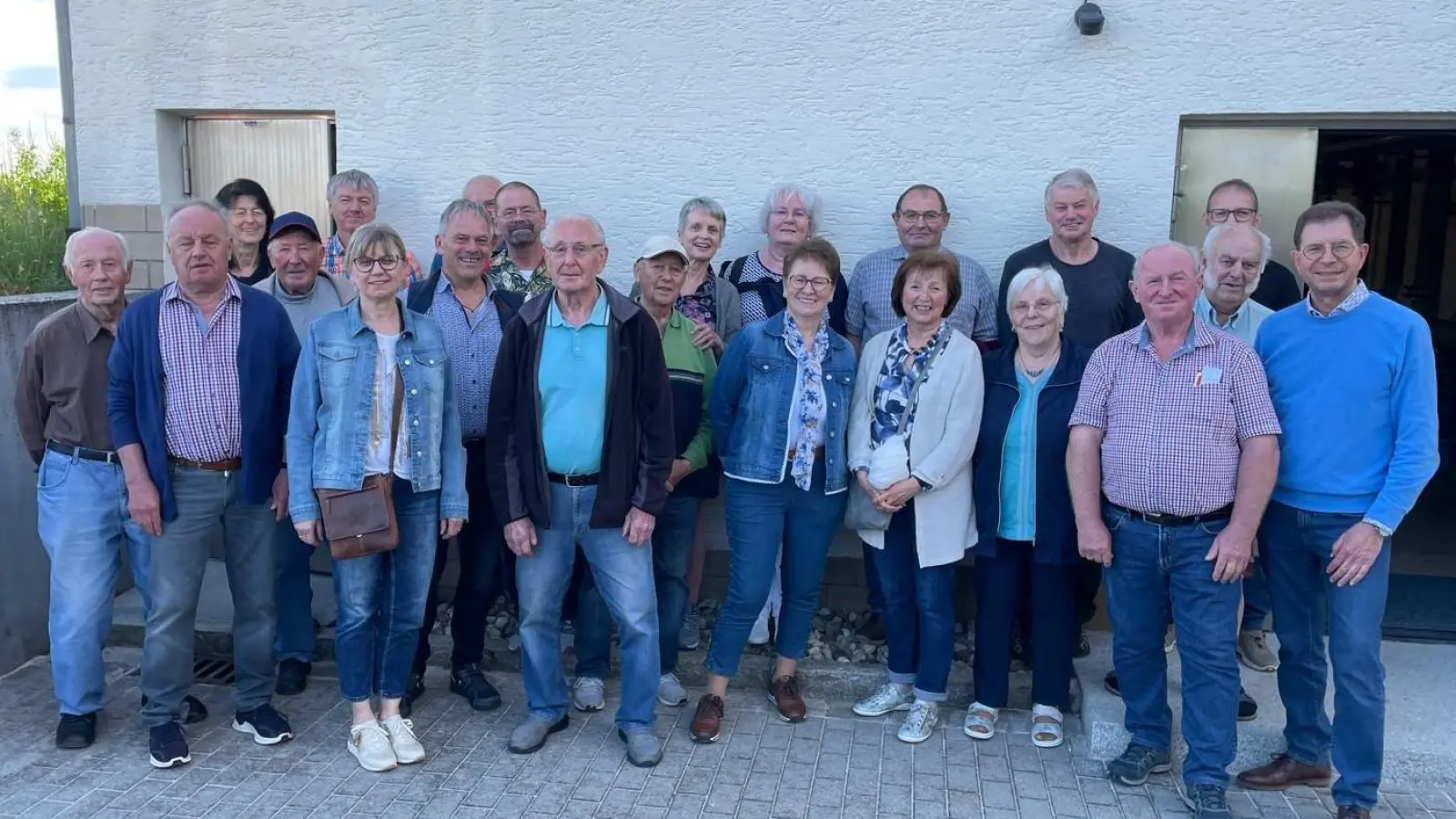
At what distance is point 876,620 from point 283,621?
2.72 meters

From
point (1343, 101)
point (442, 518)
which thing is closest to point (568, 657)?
point (442, 518)

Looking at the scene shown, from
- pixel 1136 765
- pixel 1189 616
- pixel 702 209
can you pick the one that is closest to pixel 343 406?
pixel 702 209

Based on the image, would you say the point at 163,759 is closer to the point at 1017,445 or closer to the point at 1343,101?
the point at 1017,445

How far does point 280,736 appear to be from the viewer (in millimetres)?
4227

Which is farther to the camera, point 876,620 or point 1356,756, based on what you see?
point 876,620

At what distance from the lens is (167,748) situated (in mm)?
Answer: 4016

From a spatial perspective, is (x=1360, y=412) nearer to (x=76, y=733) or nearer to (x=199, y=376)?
(x=199, y=376)

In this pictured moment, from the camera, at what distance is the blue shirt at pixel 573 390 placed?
392cm

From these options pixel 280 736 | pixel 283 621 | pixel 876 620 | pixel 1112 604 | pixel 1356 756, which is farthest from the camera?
pixel 876 620

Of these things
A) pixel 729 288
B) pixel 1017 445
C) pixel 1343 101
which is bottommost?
pixel 1017 445

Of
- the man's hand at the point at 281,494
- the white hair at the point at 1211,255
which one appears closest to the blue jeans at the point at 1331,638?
the white hair at the point at 1211,255

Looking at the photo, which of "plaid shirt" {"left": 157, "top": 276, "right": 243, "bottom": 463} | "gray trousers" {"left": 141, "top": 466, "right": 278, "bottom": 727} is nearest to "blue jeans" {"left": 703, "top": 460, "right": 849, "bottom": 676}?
"gray trousers" {"left": 141, "top": 466, "right": 278, "bottom": 727}

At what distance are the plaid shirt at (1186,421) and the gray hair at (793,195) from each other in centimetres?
180

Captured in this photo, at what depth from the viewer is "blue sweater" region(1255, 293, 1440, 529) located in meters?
3.41
